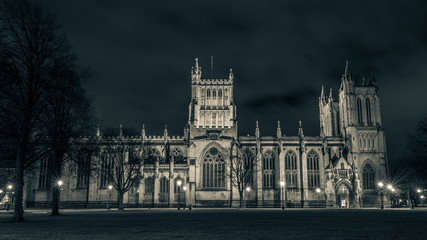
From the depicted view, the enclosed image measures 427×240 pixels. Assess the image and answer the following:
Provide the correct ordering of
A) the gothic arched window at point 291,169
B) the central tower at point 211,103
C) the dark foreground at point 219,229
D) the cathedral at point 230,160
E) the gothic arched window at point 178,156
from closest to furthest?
the dark foreground at point 219,229 < the cathedral at point 230,160 < the gothic arched window at point 291,169 < the gothic arched window at point 178,156 < the central tower at point 211,103

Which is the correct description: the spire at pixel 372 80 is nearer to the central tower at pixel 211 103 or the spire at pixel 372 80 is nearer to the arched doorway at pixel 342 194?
the arched doorway at pixel 342 194

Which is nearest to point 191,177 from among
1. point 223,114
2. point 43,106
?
point 223,114

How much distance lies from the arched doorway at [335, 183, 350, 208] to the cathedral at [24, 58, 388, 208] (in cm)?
14

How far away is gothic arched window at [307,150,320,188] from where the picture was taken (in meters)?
70.3

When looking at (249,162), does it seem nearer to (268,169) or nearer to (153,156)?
(268,169)

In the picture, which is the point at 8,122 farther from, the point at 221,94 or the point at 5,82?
the point at 221,94

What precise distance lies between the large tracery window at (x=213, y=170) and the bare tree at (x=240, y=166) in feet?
7.06

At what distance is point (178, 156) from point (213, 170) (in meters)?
8.76

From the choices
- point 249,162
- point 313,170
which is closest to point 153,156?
point 249,162

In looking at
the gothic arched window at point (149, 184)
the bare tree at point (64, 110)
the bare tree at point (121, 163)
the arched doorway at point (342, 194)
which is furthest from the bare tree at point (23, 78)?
the arched doorway at point (342, 194)

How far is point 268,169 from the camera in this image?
7131cm

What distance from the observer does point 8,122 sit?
75.8 ft

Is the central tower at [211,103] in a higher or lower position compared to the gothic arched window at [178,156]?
higher

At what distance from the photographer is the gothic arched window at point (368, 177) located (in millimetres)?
69375
